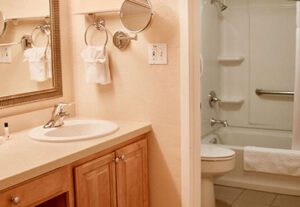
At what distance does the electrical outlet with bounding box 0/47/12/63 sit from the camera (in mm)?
2150

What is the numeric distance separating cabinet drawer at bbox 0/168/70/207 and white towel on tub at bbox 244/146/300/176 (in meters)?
2.06

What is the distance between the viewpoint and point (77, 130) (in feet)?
7.77

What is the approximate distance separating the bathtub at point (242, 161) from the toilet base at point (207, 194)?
1.87ft

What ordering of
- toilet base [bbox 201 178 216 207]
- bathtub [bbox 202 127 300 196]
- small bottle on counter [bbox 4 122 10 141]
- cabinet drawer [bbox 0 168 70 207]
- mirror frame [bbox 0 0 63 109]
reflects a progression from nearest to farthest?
cabinet drawer [bbox 0 168 70 207], small bottle on counter [bbox 4 122 10 141], mirror frame [bbox 0 0 63 109], toilet base [bbox 201 178 216 207], bathtub [bbox 202 127 300 196]

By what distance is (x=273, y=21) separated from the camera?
160 inches

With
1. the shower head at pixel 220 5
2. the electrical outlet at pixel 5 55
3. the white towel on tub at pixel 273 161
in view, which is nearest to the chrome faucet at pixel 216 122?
the white towel on tub at pixel 273 161

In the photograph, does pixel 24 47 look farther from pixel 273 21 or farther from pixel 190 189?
pixel 273 21

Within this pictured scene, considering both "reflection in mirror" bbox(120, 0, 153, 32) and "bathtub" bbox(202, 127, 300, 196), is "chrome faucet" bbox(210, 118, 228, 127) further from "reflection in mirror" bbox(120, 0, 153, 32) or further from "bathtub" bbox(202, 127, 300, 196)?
"reflection in mirror" bbox(120, 0, 153, 32)

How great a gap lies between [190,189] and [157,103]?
1.76 ft

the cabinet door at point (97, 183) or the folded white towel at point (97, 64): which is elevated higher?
the folded white towel at point (97, 64)

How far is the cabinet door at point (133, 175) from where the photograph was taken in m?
2.12

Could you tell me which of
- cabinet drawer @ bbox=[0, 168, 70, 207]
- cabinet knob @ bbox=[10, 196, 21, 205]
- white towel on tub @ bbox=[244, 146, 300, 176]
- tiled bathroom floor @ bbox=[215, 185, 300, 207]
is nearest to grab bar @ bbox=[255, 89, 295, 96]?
white towel on tub @ bbox=[244, 146, 300, 176]

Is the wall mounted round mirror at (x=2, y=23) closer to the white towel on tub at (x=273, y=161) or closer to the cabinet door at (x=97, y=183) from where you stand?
the cabinet door at (x=97, y=183)

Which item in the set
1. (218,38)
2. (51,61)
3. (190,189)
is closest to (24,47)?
(51,61)
